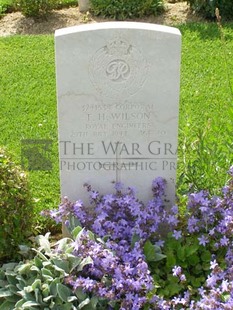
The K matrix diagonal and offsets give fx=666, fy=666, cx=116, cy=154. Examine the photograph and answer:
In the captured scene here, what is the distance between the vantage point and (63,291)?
144 inches

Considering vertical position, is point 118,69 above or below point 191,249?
above

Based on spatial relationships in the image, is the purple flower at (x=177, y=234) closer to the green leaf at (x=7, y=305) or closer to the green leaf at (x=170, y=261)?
the green leaf at (x=170, y=261)

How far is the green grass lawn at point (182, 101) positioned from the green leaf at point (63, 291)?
115cm

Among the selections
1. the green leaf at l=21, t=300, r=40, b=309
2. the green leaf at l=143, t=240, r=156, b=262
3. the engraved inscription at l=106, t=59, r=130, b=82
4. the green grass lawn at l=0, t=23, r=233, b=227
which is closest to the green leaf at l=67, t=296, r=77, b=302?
the green leaf at l=21, t=300, r=40, b=309

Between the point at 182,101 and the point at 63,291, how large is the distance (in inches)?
130

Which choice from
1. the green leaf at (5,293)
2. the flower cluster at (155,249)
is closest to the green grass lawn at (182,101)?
the flower cluster at (155,249)

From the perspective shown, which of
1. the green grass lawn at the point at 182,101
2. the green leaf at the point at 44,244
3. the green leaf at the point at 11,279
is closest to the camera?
the green leaf at the point at 11,279

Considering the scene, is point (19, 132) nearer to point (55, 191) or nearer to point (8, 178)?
point (55, 191)

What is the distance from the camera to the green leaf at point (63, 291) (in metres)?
3.62

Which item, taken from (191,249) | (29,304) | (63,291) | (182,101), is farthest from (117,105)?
(182,101)

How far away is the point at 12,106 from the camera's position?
257 inches

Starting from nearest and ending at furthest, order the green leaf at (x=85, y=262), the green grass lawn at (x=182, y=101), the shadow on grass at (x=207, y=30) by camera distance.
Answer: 1. the green leaf at (x=85, y=262)
2. the green grass lawn at (x=182, y=101)
3. the shadow on grass at (x=207, y=30)

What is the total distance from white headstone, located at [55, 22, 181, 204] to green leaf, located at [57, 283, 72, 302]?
82 cm

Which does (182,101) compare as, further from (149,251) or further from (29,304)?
(29,304)
